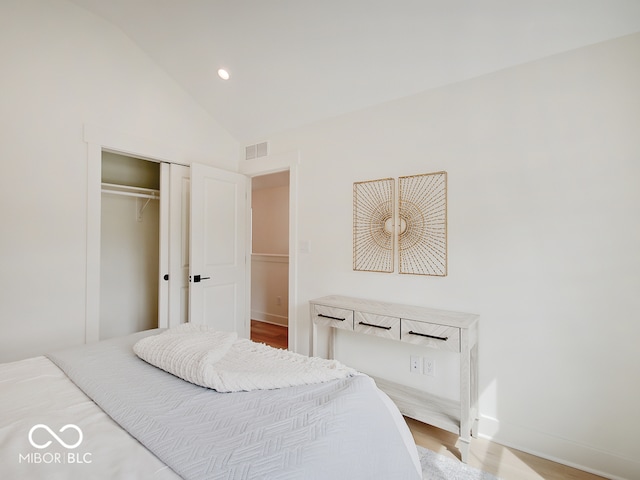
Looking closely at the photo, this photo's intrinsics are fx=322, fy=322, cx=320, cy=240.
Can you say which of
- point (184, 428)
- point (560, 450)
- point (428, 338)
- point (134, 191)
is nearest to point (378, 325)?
point (428, 338)

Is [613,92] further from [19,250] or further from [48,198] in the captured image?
[19,250]

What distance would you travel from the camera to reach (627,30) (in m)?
1.73

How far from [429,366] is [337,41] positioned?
2433 millimetres

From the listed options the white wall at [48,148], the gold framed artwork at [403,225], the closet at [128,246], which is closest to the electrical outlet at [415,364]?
the gold framed artwork at [403,225]

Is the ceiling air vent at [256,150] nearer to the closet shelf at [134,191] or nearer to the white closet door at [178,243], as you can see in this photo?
the white closet door at [178,243]

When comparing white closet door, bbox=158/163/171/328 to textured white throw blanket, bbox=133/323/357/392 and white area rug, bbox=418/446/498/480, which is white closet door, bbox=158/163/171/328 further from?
white area rug, bbox=418/446/498/480

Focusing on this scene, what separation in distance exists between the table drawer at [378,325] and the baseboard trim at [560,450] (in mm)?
822

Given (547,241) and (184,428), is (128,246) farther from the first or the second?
(547,241)

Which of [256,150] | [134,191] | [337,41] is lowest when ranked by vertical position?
[134,191]

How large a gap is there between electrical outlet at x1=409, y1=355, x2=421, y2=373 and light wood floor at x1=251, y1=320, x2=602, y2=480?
1.20 ft

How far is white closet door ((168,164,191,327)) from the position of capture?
10.1 feet

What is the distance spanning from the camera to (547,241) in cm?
195

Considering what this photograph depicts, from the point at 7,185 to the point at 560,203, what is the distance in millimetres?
3508

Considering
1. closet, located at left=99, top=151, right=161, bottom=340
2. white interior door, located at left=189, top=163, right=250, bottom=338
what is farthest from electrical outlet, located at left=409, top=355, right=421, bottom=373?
closet, located at left=99, top=151, right=161, bottom=340
